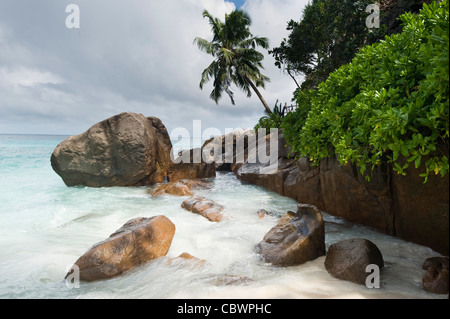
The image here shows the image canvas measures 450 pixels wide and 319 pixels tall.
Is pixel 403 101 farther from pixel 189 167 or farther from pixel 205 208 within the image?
pixel 189 167

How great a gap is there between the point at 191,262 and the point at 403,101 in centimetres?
332

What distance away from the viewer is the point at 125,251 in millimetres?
3205

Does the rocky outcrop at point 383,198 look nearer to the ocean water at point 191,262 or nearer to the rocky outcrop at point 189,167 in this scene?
the ocean water at point 191,262

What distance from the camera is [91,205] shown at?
23.3 ft

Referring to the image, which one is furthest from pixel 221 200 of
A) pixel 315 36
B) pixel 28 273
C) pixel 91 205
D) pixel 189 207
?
pixel 315 36

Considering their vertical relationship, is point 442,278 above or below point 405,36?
below

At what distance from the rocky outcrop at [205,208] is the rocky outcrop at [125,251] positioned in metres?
1.62

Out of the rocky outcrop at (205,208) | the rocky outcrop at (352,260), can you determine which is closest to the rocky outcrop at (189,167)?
the rocky outcrop at (205,208)

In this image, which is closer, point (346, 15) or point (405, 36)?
point (405, 36)

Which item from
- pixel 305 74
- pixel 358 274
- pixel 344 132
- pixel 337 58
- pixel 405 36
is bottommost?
pixel 358 274

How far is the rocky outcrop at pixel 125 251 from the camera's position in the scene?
298 cm

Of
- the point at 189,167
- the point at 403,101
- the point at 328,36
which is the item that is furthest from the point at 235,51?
the point at 403,101
